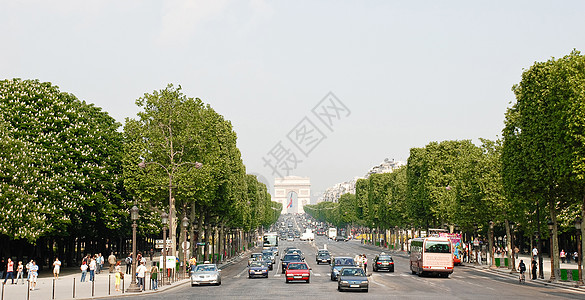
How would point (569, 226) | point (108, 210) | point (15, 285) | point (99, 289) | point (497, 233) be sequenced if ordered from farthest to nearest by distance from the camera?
point (497, 233) < point (569, 226) < point (108, 210) < point (15, 285) < point (99, 289)

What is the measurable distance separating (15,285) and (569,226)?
193 feet

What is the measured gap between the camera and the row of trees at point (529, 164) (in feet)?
147

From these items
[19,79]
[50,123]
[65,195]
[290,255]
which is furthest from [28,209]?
[290,255]

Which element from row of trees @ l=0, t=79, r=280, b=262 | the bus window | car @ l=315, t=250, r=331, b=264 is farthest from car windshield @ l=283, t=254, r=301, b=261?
car @ l=315, t=250, r=331, b=264

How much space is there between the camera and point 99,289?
46.8 metres

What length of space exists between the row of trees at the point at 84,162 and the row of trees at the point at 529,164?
93.2 ft

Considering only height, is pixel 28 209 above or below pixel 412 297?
above

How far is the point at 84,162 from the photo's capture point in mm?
65000

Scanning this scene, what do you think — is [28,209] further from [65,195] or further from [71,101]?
[71,101]

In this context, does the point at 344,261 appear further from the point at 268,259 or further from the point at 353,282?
the point at 268,259

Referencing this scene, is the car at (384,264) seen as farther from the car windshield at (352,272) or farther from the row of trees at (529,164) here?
the car windshield at (352,272)

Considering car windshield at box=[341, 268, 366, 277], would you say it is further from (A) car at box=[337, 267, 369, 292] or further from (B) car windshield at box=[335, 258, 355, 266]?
(B) car windshield at box=[335, 258, 355, 266]

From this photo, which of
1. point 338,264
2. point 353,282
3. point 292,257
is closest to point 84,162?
point 292,257

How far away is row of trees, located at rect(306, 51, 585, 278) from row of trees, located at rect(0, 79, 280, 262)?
93.2 ft
